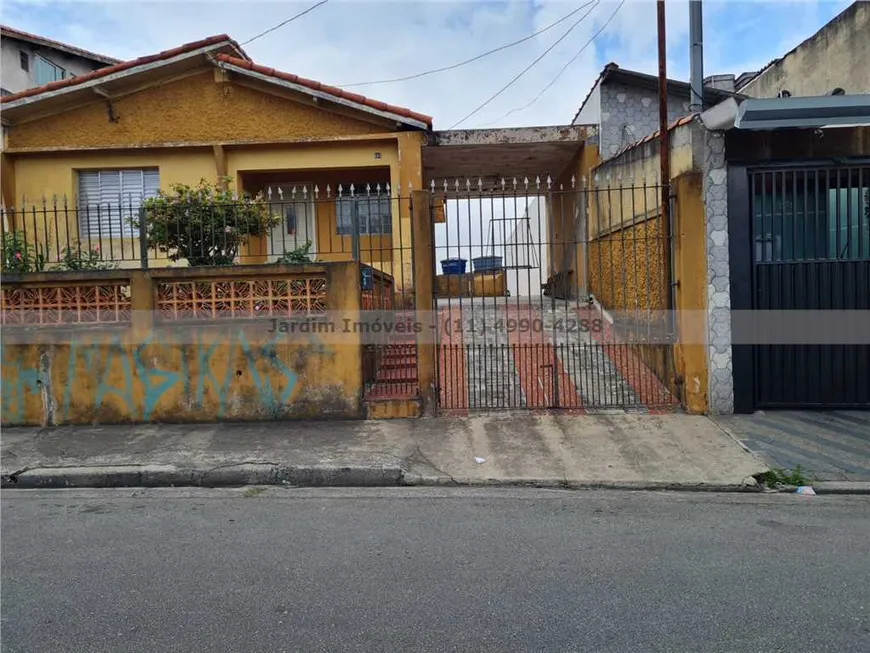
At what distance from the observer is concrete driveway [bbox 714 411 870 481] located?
5.50 meters

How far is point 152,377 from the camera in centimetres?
702

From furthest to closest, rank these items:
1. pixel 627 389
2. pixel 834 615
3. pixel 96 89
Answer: pixel 96 89, pixel 627 389, pixel 834 615

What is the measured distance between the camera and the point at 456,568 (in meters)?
3.62

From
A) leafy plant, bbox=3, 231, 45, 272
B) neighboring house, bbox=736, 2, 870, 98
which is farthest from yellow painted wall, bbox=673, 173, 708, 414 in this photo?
leafy plant, bbox=3, 231, 45, 272

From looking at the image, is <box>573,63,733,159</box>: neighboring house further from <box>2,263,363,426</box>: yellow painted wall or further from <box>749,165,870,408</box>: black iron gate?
<box>2,263,363,426</box>: yellow painted wall

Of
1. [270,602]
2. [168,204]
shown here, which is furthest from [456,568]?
[168,204]

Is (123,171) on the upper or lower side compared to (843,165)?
upper

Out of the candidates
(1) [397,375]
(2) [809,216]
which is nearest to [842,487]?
(2) [809,216]

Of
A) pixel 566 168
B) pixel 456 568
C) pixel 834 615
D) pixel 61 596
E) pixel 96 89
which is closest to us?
pixel 834 615

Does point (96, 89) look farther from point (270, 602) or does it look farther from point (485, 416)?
point (270, 602)

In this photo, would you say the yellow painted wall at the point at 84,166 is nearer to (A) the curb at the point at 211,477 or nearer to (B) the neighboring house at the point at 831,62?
(A) the curb at the point at 211,477

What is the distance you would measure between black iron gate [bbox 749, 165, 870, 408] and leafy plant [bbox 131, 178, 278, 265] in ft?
19.1

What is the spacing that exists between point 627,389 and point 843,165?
136 inches

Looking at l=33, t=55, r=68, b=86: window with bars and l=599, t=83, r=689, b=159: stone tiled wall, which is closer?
l=599, t=83, r=689, b=159: stone tiled wall
